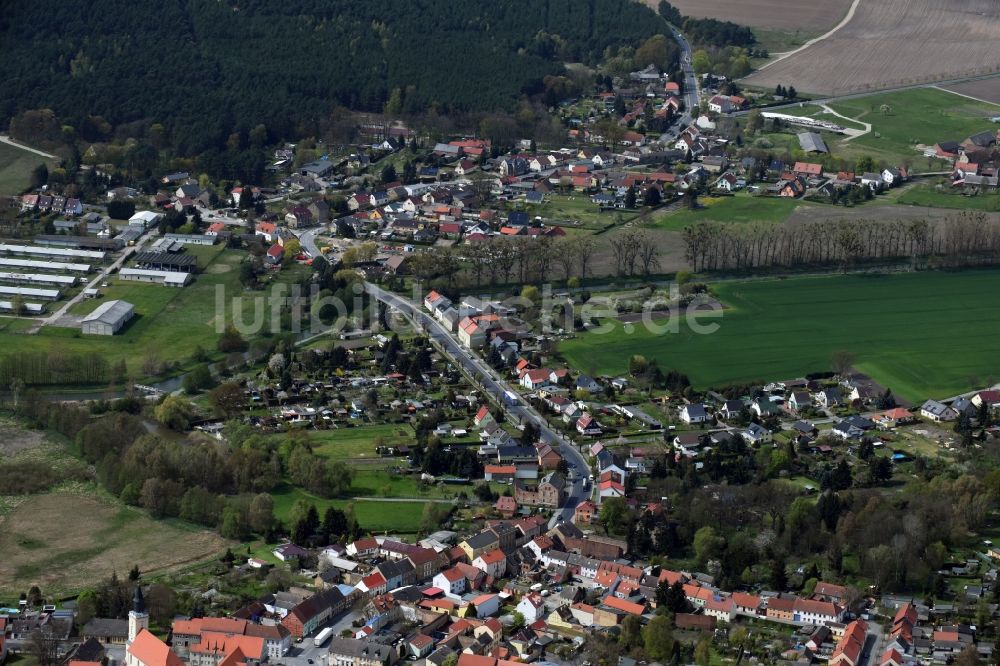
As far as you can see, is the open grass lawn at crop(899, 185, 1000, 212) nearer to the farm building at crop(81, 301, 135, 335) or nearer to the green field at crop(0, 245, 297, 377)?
the green field at crop(0, 245, 297, 377)

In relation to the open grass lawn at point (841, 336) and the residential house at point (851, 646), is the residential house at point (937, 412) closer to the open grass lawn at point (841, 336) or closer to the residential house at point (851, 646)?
the open grass lawn at point (841, 336)

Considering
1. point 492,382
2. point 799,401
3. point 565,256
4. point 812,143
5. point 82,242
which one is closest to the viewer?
point 799,401

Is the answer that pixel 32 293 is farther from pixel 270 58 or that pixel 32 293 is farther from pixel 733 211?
pixel 270 58

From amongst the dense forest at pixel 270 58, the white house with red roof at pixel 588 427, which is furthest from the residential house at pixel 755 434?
the dense forest at pixel 270 58

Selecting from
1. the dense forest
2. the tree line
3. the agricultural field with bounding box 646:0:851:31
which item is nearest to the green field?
the tree line

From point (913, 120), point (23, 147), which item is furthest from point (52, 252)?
point (913, 120)

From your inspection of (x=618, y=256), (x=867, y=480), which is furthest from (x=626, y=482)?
(x=618, y=256)
